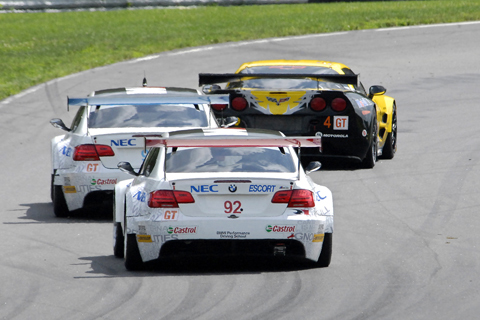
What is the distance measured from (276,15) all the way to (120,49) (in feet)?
24.4

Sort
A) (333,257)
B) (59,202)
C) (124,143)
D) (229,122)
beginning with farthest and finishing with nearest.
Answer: (229,122) < (59,202) < (124,143) < (333,257)

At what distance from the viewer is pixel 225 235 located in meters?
7.93

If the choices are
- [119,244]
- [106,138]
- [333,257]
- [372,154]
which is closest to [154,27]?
[372,154]

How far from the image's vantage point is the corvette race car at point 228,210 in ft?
26.1

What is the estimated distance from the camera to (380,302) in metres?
7.00

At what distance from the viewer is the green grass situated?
982 inches

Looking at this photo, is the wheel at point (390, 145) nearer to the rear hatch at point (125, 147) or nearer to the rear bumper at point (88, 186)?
the rear hatch at point (125, 147)

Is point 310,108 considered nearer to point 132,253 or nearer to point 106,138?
point 106,138

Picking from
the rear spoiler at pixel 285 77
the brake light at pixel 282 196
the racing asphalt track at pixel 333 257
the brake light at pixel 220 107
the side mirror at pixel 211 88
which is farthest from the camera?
the side mirror at pixel 211 88

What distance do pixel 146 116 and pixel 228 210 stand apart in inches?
138

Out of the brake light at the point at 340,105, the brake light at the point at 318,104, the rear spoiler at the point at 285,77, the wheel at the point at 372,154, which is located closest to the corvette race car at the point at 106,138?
the rear spoiler at the point at 285,77

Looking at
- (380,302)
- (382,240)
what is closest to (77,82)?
(382,240)

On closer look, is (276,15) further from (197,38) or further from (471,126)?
(471,126)

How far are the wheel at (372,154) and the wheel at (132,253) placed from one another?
610 centimetres
